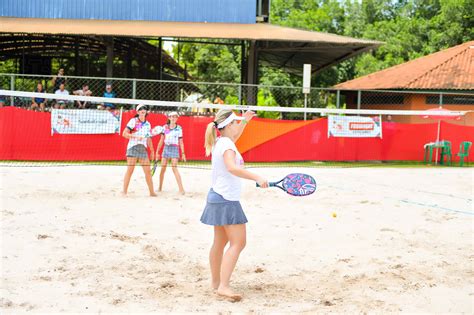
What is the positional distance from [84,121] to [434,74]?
54.7 ft

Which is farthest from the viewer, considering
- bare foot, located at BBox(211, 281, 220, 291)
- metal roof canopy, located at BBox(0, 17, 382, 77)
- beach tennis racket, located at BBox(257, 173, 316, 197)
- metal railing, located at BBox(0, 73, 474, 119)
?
metal roof canopy, located at BBox(0, 17, 382, 77)

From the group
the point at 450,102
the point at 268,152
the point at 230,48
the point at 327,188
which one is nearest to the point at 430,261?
the point at 327,188

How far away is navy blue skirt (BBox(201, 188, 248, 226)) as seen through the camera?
219 inches

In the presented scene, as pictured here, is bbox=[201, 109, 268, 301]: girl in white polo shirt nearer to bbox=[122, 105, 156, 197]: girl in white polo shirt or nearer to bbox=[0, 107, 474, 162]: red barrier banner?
bbox=[122, 105, 156, 197]: girl in white polo shirt

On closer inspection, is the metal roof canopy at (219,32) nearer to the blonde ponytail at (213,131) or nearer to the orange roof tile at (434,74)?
the orange roof tile at (434,74)

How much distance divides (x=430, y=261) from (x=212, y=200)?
3051 millimetres

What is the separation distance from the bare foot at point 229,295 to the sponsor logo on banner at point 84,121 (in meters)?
12.9

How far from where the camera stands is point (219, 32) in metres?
22.0

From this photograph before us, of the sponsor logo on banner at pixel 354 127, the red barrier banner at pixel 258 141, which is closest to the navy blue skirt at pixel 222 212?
the red barrier banner at pixel 258 141

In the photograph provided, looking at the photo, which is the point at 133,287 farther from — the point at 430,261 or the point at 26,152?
the point at 26,152

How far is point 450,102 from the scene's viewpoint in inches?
1013

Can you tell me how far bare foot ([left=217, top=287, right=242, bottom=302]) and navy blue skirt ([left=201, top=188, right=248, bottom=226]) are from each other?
607 mm

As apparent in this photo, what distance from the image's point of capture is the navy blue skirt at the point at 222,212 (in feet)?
18.3

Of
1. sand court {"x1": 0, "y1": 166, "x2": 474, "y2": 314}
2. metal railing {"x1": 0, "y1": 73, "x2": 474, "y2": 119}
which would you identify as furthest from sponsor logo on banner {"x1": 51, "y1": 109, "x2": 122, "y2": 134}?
sand court {"x1": 0, "y1": 166, "x2": 474, "y2": 314}
